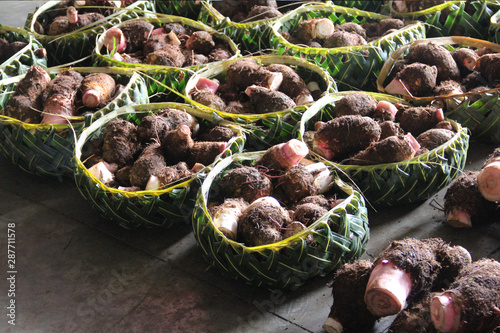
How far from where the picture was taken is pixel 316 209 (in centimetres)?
209

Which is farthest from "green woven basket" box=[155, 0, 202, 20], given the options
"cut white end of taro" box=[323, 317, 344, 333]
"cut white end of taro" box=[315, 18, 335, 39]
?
"cut white end of taro" box=[323, 317, 344, 333]

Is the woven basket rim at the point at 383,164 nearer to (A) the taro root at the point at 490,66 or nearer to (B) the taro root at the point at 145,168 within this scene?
(A) the taro root at the point at 490,66

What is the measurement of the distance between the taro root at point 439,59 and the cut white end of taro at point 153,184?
159cm

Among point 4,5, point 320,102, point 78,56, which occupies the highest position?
point 320,102

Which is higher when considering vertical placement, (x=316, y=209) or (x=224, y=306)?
(x=316, y=209)

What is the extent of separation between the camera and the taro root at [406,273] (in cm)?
169

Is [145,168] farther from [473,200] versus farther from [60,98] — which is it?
[473,200]

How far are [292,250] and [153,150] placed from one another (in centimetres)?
92

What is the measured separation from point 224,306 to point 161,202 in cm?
50

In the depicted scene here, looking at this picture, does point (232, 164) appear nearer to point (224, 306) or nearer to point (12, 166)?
point (224, 306)

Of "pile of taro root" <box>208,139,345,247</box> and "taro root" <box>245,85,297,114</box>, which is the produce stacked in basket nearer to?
"taro root" <box>245,85,297,114</box>

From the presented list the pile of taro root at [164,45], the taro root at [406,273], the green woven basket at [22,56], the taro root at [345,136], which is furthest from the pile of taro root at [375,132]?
the green woven basket at [22,56]

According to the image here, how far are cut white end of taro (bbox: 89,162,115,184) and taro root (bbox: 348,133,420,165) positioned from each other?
3.56 ft

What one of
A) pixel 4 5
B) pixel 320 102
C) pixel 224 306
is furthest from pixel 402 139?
pixel 4 5
